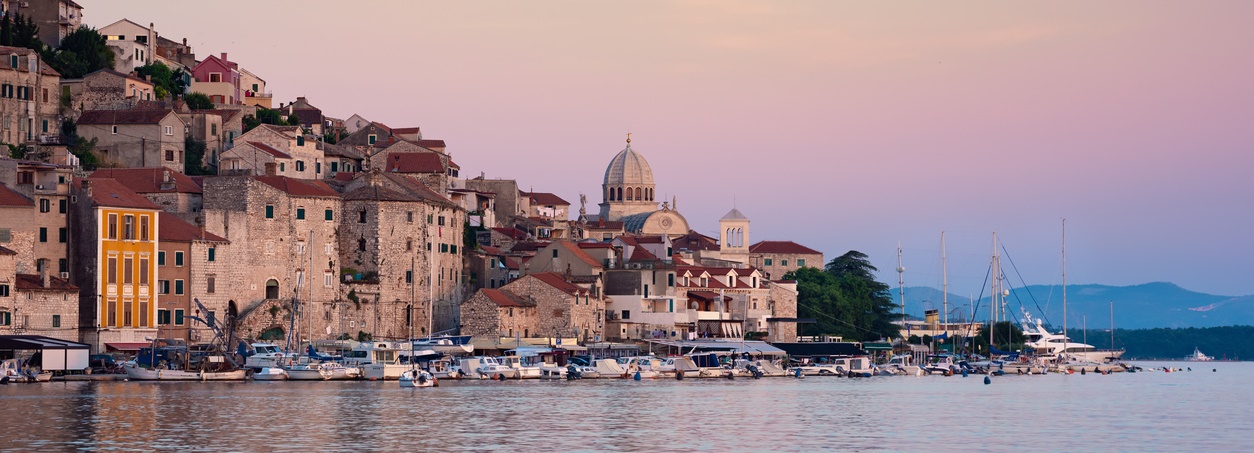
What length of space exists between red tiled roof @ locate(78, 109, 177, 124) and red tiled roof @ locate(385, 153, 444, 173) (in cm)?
1631

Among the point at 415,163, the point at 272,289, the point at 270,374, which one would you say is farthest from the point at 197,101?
the point at 270,374

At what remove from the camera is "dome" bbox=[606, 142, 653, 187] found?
169500 mm

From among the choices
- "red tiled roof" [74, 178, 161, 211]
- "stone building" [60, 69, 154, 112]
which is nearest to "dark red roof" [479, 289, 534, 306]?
"red tiled roof" [74, 178, 161, 211]

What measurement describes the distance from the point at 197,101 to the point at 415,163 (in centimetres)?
1645

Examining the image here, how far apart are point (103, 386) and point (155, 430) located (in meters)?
28.1

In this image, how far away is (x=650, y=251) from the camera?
130250mm

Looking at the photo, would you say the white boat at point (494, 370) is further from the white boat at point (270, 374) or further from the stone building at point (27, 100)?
the stone building at point (27, 100)

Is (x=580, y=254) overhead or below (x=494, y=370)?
overhead

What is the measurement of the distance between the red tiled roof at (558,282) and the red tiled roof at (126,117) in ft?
81.8

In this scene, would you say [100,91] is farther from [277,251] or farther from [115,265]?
[115,265]

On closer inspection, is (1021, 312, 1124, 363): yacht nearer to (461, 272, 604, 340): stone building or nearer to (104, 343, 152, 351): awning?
(461, 272, 604, 340): stone building

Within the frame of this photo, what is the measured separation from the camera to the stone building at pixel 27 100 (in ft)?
345

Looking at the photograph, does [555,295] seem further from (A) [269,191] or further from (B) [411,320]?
(A) [269,191]

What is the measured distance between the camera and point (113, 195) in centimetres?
9238
